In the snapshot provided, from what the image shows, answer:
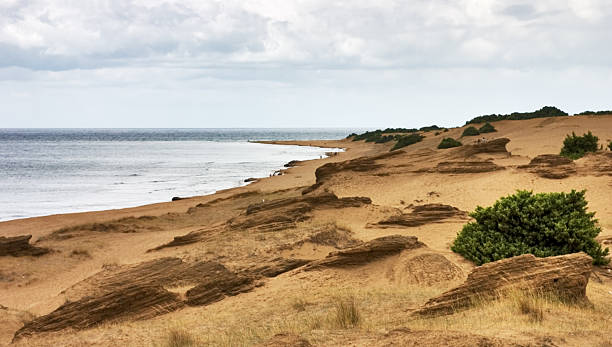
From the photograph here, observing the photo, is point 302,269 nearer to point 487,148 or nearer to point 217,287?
point 217,287

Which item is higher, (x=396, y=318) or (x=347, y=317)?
(x=347, y=317)

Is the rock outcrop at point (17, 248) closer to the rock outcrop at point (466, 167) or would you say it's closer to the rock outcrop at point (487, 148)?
the rock outcrop at point (466, 167)

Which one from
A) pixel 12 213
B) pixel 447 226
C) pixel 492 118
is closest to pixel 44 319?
pixel 447 226

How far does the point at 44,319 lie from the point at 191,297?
2.63 m

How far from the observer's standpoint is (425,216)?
1566 cm

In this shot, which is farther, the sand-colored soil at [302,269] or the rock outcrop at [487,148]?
the rock outcrop at [487,148]

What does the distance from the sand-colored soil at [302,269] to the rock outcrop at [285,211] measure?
50 millimetres

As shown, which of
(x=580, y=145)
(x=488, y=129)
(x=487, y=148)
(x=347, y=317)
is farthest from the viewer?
(x=488, y=129)

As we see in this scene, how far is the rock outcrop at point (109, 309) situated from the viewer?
8984mm

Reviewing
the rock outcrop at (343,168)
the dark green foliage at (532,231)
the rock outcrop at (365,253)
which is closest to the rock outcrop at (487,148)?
the rock outcrop at (343,168)

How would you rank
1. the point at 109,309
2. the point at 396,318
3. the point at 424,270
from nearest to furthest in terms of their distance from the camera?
the point at 396,318 → the point at 109,309 → the point at 424,270

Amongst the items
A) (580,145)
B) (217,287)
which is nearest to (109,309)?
(217,287)

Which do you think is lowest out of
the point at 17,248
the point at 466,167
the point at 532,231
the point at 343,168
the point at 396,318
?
the point at 17,248

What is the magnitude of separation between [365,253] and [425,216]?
507cm
